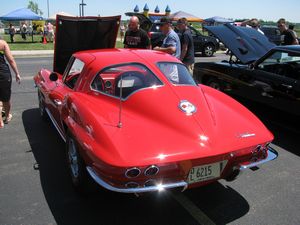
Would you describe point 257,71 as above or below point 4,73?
above

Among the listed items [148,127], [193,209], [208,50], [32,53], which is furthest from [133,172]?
[32,53]

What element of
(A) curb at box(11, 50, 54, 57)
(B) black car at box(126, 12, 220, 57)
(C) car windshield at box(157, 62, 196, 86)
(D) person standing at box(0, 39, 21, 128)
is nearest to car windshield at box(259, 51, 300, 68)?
(C) car windshield at box(157, 62, 196, 86)

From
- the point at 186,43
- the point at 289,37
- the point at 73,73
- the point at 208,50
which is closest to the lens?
the point at 73,73

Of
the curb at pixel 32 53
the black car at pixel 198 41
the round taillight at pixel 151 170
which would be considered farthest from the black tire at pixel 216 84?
the curb at pixel 32 53

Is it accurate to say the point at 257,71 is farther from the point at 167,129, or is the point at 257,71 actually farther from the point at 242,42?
the point at 167,129

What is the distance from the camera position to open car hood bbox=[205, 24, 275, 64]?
603 centimetres

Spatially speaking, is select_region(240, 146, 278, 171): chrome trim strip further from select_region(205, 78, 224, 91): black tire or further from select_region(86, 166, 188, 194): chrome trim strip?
select_region(205, 78, 224, 91): black tire

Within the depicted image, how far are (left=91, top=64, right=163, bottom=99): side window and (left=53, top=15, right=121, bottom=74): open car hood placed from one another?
231 cm

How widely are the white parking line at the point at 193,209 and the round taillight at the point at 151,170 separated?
2.49 ft

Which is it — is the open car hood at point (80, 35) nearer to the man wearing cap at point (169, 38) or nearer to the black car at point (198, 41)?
the man wearing cap at point (169, 38)

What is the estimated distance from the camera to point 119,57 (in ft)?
13.1

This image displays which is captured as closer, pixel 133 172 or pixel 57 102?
pixel 133 172

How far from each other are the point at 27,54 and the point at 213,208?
1598 cm

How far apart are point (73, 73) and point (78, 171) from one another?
5.34ft
